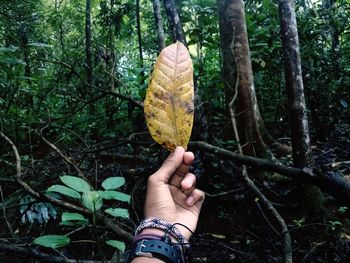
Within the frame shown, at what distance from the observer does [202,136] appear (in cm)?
366

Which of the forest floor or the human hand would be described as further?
the forest floor

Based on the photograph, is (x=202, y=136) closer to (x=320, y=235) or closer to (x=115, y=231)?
(x=320, y=235)

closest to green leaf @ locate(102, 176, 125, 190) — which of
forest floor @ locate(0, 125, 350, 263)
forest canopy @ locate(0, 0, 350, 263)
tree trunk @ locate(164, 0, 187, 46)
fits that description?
forest canopy @ locate(0, 0, 350, 263)

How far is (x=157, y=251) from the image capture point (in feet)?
3.92

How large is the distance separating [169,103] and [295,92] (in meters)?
2.44

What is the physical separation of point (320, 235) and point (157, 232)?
2077mm

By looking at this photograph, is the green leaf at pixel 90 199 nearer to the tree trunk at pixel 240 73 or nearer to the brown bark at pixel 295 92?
the brown bark at pixel 295 92

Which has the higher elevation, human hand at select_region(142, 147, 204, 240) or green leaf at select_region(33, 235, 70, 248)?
human hand at select_region(142, 147, 204, 240)

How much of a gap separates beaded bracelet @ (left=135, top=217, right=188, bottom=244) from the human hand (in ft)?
0.05

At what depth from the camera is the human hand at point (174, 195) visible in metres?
1.25

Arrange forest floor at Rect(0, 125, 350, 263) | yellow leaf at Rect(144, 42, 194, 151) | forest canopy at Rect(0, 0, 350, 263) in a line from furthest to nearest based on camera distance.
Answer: forest floor at Rect(0, 125, 350, 263), forest canopy at Rect(0, 0, 350, 263), yellow leaf at Rect(144, 42, 194, 151)

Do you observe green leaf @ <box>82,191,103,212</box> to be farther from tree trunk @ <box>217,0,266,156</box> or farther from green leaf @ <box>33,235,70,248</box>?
tree trunk @ <box>217,0,266,156</box>

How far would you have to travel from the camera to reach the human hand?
4.10 feet

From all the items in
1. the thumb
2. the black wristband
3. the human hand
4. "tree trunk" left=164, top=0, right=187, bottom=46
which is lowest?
the black wristband
